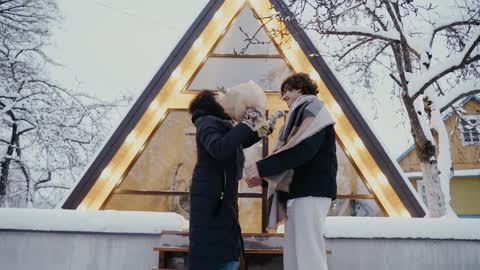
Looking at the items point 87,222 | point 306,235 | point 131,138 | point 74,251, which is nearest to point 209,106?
point 306,235

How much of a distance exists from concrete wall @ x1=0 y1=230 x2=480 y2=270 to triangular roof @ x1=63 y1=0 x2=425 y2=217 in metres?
1.16

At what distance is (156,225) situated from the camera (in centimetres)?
372

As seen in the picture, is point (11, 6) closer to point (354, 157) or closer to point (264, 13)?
point (264, 13)

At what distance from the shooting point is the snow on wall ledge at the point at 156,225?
3732 mm

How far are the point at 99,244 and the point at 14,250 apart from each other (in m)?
0.83

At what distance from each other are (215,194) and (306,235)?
2.06ft

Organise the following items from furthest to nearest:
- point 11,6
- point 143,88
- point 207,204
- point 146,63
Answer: point 146,63 → point 11,6 → point 143,88 → point 207,204

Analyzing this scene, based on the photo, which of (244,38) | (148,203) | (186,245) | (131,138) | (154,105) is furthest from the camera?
(244,38)

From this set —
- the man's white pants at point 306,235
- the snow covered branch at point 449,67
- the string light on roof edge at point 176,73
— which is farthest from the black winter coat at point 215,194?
the snow covered branch at point 449,67

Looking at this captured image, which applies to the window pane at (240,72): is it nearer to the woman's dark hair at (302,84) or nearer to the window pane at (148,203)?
the window pane at (148,203)

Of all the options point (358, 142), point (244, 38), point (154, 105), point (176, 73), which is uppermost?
point (244, 38)

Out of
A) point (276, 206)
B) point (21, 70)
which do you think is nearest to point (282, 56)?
point (276, 206)

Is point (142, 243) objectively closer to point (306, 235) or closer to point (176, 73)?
point (306, 235)

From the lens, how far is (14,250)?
148 inches
